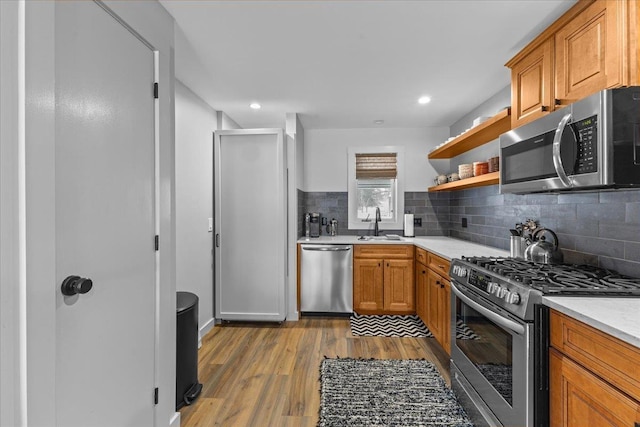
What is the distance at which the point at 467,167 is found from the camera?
3.12 m

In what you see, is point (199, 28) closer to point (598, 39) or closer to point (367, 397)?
point (598, 39)

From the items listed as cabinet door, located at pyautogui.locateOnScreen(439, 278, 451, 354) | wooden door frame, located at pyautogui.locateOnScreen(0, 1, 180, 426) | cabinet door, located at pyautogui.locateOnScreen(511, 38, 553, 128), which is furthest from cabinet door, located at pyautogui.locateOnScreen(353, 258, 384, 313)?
wooden door frame, located at pyautogui.locateOnScreen(0, 1, 180, 426)

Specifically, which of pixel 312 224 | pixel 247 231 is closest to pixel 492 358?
pixel 247 231

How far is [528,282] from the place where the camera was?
1480mm

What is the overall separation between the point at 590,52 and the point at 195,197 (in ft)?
9.81

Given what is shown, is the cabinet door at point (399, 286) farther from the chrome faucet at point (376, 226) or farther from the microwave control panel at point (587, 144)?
the microwave control panel at point (587, 144)

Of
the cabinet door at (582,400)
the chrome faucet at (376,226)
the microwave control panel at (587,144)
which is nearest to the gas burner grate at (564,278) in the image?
the cabinet door at (582,400)

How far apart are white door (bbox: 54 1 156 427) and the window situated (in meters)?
3.07

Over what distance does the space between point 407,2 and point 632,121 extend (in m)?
1.21

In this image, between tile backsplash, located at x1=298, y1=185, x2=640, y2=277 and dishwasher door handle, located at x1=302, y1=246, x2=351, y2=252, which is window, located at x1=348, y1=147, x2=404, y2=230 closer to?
tile backsplash, located at x1=298, y1=185, x2=640, y2=277

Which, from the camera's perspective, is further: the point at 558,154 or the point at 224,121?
the point at 224,121

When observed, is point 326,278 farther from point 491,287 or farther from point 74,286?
point 74,286

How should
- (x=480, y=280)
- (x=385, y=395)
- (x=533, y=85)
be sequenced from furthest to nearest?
(x=385, y=395) → (x=533, y=85) → (x=480, y=280)

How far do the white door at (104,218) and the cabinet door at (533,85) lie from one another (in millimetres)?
2243
